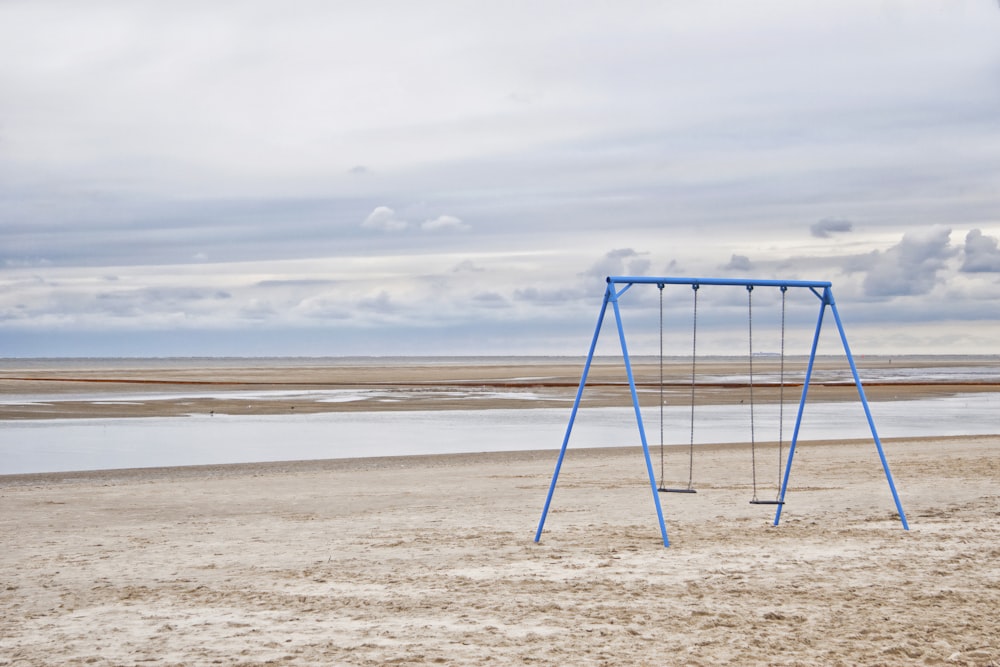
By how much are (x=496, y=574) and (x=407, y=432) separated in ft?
61.4

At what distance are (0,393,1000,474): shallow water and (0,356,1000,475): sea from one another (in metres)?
0.03

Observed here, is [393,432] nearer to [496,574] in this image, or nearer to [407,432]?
[407,432]

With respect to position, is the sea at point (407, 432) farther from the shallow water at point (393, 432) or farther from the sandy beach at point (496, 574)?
the sandy beach at point (496, 574)

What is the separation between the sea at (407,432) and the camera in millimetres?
22109

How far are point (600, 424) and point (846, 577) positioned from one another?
21389mm

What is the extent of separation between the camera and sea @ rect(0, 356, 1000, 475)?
2211 cm

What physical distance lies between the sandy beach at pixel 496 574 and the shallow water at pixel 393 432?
225 inches

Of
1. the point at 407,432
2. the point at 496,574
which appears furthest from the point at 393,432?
the point at 496,574

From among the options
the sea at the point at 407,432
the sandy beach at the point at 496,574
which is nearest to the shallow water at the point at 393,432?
the sea at the point at 407,432

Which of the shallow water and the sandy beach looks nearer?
the sandy beach

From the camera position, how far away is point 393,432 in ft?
91.8

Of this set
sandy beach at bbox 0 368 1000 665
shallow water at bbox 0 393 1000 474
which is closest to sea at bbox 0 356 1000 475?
shallow water at bbox 0 393 1000 474

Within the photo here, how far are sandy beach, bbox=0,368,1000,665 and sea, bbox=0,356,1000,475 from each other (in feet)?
18.8

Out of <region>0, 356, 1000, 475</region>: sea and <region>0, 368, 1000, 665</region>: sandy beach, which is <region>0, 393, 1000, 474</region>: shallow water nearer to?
<region>0, 356, 1000, 475</region>: sea
